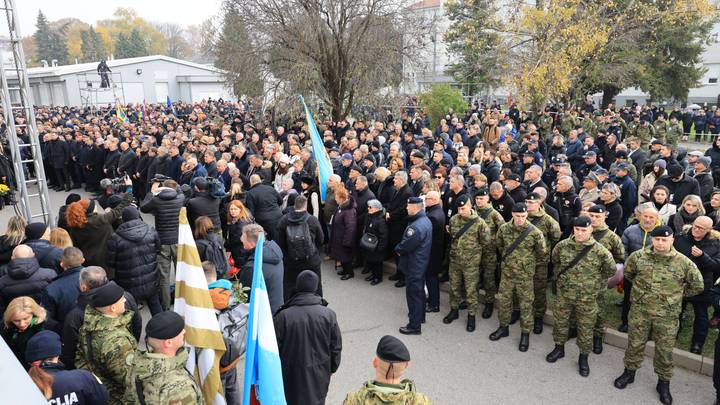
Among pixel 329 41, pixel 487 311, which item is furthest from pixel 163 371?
pixel 329 41

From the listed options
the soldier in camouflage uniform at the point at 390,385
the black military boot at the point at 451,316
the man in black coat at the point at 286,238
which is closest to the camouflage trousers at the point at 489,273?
the black military boot at the point at 451,316

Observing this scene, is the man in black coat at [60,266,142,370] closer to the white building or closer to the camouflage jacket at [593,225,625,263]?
the camouflage jacket at [593,225,625,263]

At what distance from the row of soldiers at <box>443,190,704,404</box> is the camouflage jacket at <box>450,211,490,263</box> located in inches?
0.5

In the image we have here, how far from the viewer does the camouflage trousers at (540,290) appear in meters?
6.29

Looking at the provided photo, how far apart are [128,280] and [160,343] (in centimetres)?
308

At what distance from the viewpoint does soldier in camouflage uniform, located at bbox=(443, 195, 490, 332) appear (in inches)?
250

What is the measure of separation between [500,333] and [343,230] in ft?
9.79

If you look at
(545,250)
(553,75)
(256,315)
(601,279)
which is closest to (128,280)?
(256,315)

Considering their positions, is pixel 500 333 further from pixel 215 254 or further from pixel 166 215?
pixel 166 215

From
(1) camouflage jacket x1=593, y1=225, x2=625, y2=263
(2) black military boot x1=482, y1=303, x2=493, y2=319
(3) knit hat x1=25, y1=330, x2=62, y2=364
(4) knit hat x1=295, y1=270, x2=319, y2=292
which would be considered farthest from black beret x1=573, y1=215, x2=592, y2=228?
(3) knit hat x1=25, y1=330, x2=62, y2=364

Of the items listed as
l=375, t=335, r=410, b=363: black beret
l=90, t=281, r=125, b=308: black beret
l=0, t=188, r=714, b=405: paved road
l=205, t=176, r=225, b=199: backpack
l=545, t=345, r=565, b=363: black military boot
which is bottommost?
l=0, t=188, r=714, b=405: paved road

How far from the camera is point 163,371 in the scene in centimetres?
309

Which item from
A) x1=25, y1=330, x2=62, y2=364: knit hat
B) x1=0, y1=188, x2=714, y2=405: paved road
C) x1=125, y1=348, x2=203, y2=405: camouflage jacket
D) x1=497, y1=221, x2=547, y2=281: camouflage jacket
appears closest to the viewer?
x1=125, y1=348, x2=203, y2=405: camouflage jacket

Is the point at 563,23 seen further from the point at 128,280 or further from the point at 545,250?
the point at 128,280
